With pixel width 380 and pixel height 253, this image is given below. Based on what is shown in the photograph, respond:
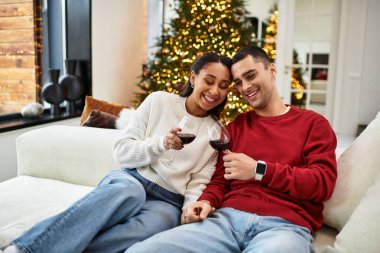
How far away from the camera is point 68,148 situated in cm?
204

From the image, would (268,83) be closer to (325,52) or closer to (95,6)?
(95,6)

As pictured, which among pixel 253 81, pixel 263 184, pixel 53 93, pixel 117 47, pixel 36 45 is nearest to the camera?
pixel 263 184

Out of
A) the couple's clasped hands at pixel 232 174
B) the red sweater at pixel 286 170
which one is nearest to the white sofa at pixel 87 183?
the red sweater at pixel 286 170

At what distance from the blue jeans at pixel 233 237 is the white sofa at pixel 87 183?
0.14 m

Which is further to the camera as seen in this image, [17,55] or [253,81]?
[17,55]

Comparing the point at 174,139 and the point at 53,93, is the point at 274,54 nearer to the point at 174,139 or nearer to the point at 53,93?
the point at 53,93

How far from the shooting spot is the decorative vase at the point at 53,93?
11.1 feet

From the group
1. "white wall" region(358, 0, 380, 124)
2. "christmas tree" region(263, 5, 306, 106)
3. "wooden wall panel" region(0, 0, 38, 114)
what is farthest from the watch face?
"white wall" region(358, 0, 380, 124)

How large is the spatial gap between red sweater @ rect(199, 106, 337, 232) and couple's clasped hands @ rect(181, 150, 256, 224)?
6 centimetres

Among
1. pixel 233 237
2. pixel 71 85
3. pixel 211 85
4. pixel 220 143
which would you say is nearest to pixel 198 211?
pixel 233 237

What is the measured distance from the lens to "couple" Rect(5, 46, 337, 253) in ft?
3.84

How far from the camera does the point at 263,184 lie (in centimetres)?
139

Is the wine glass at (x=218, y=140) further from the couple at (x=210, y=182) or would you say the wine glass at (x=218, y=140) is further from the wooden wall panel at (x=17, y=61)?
the wooden wall panel at (x=17, y=61)

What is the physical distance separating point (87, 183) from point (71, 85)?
6.18 feet
